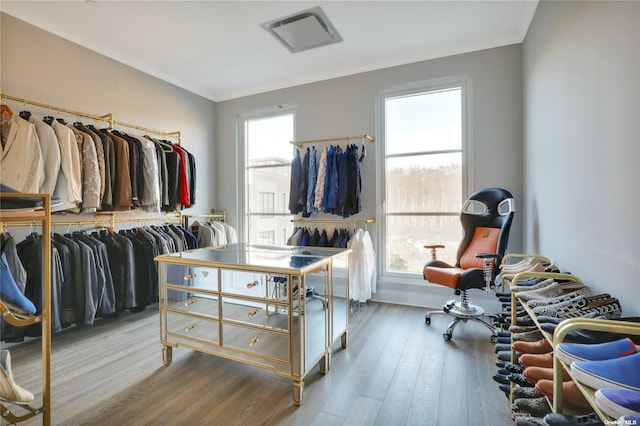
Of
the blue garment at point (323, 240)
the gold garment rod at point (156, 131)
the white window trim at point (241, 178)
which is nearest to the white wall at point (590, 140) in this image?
the blue garment at point (323, 240)

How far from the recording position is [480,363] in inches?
81.4

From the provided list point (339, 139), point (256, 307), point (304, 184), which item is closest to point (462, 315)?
point (256, 307)

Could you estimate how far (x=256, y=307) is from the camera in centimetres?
183

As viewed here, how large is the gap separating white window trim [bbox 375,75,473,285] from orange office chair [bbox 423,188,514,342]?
39cm

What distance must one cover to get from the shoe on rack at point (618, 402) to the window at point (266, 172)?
11.7 feet

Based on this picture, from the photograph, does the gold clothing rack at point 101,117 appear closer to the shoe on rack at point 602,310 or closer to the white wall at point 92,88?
the white wall at point 92,88

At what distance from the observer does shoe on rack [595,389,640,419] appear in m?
0.62

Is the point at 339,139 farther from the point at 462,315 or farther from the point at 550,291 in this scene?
the point at 550,291

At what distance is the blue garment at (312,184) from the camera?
3523 mm

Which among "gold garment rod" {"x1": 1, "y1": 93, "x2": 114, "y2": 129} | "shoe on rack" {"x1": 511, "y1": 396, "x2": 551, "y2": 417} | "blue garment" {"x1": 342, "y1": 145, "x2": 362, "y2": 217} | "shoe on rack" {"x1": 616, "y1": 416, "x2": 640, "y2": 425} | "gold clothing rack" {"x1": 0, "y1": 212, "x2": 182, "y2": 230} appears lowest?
"shoe on rack" {"x1": 511, "y1": 396, "x2": 551, "y2": 417}

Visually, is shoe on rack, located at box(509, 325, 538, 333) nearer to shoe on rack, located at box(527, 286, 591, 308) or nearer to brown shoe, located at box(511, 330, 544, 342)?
brown shoe, located at box(511, 330, 544, 342)

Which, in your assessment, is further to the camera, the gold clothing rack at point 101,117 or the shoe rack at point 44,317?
the gold clothing rack at point 101,117

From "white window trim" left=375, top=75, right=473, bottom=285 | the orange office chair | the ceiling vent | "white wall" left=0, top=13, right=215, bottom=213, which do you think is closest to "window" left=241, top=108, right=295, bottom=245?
"white wall" left=0, top=13, right=215, bottom=213

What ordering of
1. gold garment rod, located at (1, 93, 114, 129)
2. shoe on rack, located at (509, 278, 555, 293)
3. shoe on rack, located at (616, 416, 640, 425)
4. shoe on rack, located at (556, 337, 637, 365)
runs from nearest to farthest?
shoe on rack, located at (616, 416, 640, 425) < shoe on rack, located at (556, 337, 637, 365) < shoe on rack, located at (509, 278, 555, 293) < gold garment rod, located at (1, 93, 114, 129)
